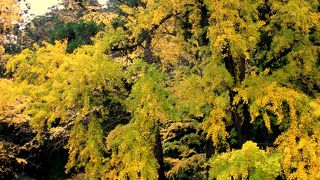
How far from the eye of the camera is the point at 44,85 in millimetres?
7766

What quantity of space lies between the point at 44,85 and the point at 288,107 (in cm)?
477

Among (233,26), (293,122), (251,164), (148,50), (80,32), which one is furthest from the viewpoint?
(80,32)

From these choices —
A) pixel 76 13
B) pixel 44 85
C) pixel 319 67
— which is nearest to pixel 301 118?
pixel 319 67

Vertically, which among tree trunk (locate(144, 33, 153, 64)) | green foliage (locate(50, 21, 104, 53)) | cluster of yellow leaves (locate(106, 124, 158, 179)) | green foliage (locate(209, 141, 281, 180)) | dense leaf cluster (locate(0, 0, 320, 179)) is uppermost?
green foliage (locate(50, 21, 104, 53))

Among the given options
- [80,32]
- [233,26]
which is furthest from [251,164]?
[80,32]

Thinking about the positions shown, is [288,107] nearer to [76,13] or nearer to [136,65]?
[136,65]

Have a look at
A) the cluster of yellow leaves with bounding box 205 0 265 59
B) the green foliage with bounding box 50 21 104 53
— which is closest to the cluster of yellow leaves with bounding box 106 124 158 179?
the cluster of yellow leaves with bounding box 205 0 265 59

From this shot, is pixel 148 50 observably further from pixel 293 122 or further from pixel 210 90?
pixel 293 122

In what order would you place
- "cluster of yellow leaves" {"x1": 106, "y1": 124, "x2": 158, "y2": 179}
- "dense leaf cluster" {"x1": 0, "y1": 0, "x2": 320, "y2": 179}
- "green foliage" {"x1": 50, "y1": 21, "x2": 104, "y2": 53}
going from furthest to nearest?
"green foliage" {"x1": 50, "y1": 21, "x2": 104, "y2": 53}, "cluster of yellow leaves" {"x1": 106, "y1": 124, "x2": 158, "y2": 179}, "dense leaf cluster" {"x1": 0, "y1": 0, "x2": 320, "y2": 179}

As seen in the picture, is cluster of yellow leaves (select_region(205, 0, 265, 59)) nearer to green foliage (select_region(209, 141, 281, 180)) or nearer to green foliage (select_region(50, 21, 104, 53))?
green foliage (select_region(209, 141, 281, 180))

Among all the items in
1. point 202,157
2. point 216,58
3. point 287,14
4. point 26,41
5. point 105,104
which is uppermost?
point 26,41

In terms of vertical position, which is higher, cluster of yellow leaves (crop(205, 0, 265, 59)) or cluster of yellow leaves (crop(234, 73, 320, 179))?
cluster of yellow leaves (crop(205, 0, 265, 59))

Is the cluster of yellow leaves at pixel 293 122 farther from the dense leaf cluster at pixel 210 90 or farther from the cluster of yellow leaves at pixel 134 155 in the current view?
the cluster of yellow leaves at pixel 134 155

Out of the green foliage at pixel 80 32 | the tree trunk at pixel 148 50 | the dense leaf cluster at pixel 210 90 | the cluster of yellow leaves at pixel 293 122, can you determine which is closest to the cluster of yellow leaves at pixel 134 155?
the dense leaf cluster at pixel 210 90
